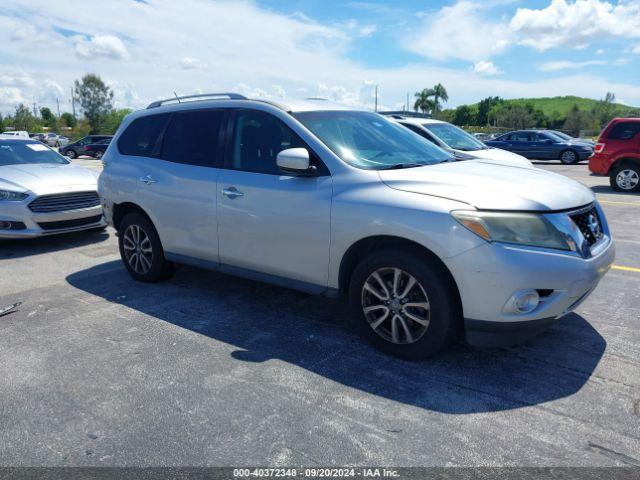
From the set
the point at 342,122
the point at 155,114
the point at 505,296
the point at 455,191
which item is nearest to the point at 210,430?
the point at 505,296

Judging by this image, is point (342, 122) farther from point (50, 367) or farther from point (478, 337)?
point (50, 367)

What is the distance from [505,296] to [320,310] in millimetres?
1907

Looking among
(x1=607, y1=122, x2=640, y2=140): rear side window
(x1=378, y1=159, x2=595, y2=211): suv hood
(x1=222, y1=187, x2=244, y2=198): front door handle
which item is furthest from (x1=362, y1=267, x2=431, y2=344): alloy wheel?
(x1=607, y1=122, x2=640, y2=140): rear side window

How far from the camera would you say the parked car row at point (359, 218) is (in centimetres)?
317

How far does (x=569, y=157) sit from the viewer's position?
73.5ft

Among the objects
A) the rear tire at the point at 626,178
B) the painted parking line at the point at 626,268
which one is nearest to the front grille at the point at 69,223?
the painted parking line at the point at 626,268

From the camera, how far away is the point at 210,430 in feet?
9.29

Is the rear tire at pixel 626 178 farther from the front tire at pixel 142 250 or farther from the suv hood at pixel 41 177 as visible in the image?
the suv hood at pixel 41 177

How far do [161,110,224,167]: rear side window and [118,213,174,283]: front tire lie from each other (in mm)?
762

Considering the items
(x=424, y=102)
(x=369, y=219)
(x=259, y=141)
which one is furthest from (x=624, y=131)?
(x=424, y=102)

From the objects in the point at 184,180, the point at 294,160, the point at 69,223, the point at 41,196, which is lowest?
the point at 69,223

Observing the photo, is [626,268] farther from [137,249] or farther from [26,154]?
[26,154]

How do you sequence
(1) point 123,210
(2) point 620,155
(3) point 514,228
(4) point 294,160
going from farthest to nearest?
(2) point 620,155 → (1) point 123,210 → (4) point 294,160 → (3) point 514,228

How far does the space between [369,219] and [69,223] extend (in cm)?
549
